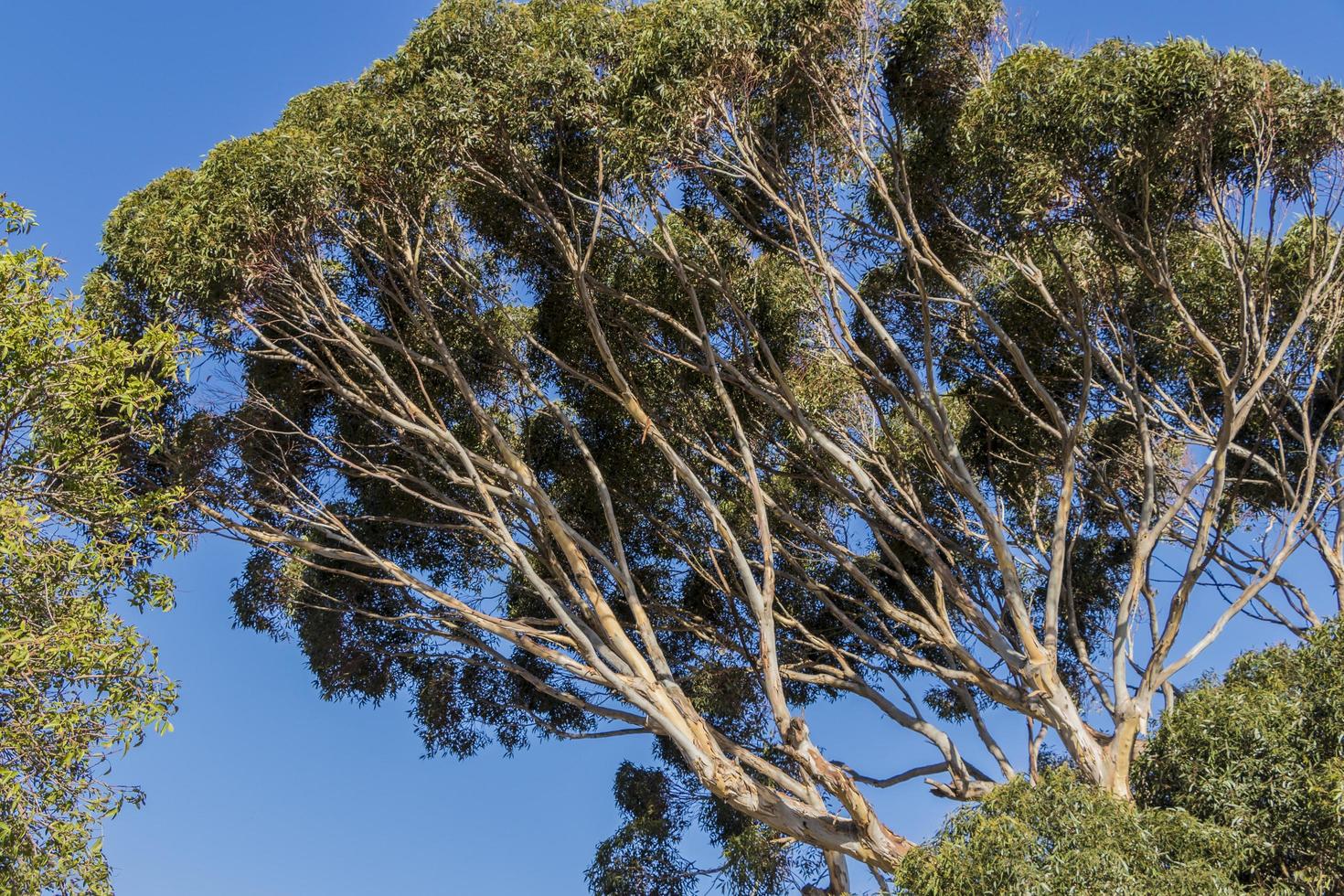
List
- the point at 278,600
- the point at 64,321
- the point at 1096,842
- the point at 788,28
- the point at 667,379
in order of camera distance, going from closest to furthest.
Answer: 1. the point at 1096,842
2. the point at 64,321
3. the point at 788,28
4. the point at 667,379
5. the point at 278,600

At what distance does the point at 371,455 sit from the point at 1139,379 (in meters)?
10.7

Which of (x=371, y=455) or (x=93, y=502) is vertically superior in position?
(x=371, y=455)

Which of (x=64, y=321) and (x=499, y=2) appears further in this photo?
(x=499, y=2)

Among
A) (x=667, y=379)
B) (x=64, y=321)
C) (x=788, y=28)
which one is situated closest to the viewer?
(x=64, y=321)

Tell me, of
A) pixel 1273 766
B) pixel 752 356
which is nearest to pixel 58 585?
pixel 752 356

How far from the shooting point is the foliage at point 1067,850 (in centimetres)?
861

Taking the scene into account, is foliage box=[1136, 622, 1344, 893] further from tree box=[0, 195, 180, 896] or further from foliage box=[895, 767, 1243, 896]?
tree box=[0, 195, 180, 896]

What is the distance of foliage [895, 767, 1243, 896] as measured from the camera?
28.2ft

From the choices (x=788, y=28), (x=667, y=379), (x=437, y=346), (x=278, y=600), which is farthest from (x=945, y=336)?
(x=278, y=600)

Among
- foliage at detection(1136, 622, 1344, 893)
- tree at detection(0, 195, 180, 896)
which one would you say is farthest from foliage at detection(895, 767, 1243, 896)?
tree at detection(0, 195, 180, 896)

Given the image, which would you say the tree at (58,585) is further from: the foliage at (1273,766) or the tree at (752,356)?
the foliage at (1273,766)

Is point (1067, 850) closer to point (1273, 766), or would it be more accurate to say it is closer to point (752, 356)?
point (1273, 766)

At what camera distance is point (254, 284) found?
1392 cm

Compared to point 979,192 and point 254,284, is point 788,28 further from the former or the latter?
point 254,284
